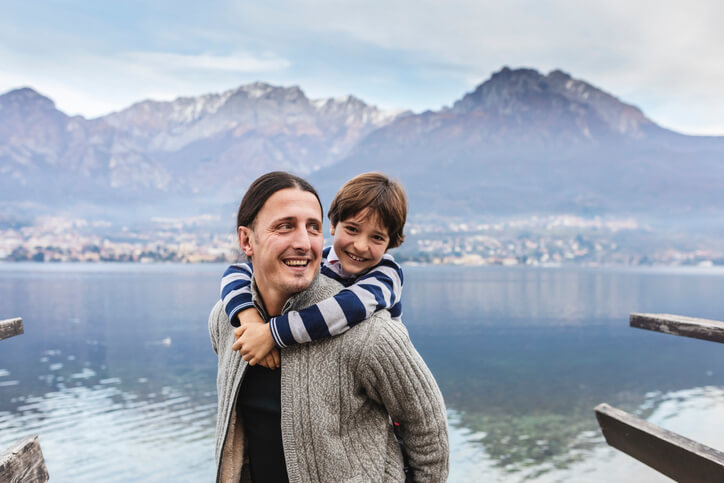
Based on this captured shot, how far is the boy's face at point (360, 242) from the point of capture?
87.0 inches

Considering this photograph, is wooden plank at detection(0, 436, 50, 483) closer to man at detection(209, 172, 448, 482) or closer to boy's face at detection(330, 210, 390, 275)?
man at detection(209, 172, 448, 482)

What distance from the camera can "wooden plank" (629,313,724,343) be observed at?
93.1 inches

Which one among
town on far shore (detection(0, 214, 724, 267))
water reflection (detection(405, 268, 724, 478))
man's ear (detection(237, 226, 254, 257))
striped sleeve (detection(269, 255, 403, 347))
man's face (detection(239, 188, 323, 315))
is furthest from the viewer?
town on far shore (detection(0, 214, 724, 267))

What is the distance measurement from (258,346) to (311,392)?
210mm

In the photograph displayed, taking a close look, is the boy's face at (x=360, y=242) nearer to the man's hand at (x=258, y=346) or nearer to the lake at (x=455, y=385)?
the man's hand at (x=258, y=346)

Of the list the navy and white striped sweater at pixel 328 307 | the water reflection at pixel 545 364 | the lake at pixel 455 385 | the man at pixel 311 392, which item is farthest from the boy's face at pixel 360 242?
the water reflection at pixel 545 364

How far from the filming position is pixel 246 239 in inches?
77.4

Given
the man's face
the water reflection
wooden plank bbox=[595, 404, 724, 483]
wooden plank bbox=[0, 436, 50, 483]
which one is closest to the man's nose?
the man's face

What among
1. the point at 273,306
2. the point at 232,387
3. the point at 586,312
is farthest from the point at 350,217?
the point at 586,312

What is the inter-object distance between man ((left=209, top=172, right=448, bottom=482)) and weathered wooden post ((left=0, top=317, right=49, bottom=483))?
0.62 m

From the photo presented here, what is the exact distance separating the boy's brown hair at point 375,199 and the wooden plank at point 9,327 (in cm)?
127

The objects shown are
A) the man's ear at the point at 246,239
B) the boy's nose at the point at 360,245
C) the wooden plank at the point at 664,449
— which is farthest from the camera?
the wooden plank at the point at 664,449

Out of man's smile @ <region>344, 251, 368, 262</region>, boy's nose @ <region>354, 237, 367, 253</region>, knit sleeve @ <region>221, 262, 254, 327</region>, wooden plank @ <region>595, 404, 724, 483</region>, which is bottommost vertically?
wooden plank @ <region>595, 404, 724, 483</region>

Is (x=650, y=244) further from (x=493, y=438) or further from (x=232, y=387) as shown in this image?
(x=232, y=387)
